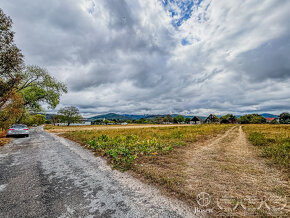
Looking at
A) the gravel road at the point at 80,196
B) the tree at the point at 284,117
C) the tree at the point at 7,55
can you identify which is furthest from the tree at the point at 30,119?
the tree at the point at 284,117

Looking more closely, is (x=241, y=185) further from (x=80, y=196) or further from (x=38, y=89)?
(x=38, y=89)

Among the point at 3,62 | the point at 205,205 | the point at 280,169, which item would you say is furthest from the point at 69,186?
the point at 3,62

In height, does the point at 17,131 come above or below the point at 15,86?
below

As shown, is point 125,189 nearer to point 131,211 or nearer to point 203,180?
point 131,211

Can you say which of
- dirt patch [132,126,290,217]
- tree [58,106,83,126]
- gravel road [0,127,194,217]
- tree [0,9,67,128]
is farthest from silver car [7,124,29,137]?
tree [58,106,83,126]

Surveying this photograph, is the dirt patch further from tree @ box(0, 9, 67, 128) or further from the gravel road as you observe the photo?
tree @ box(0, 9, 67, 128)

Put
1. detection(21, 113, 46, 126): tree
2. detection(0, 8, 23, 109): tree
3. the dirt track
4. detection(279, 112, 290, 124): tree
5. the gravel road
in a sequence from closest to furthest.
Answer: the gravel road
the dirt track
detection(0, 8, 23, 109): tree
detection(21, 113, 46, 126): tree
detection(279, 112, 290, 124): tree

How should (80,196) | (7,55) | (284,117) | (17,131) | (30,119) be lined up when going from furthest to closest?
(284,117) < (30,119) < (17,131) < (7,55) < (80,196)

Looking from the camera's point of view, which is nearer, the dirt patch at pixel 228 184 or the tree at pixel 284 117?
the dirt patch at pixel 228 184

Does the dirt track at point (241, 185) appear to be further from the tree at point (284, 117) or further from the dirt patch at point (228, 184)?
the tree at point (284, 117)

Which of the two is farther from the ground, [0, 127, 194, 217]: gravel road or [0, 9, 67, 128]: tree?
[0, 9, 67, 128]: tree

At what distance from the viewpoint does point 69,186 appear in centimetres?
372

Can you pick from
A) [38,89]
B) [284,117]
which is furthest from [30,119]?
[284,117]

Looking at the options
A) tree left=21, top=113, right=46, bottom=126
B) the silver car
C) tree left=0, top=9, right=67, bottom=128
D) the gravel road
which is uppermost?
tree left=0, top=9, right=67, bottom=128
